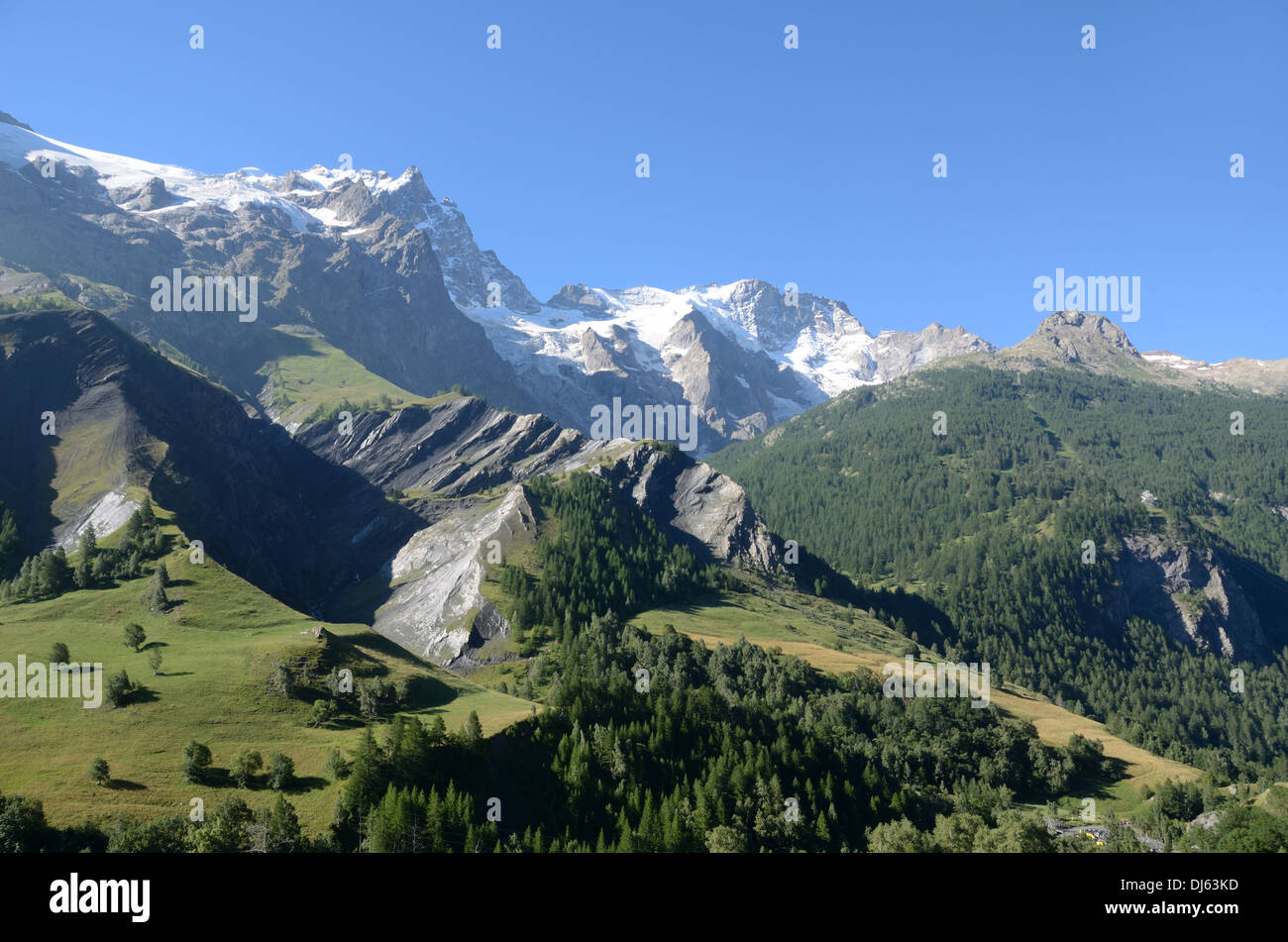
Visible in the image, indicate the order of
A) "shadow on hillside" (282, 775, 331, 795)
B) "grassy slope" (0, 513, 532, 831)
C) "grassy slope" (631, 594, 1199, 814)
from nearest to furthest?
"grassy slope" (0, 513, 532, 831) < "shadow on hillside" (282, 775, 331, 795) < "grassy slope" (631, 594, 1199, 814)

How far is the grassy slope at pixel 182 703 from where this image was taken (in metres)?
84.4

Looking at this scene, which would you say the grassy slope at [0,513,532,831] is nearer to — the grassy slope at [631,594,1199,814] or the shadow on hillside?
the shadow on hillside

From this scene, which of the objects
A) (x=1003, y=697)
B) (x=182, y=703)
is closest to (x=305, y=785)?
(x=182, y=703)

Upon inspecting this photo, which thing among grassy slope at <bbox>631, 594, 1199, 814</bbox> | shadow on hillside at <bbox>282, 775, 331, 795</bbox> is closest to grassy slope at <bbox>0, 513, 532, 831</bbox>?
shadow on hillside at <bbox>282, 775, 331, 795</bbox>

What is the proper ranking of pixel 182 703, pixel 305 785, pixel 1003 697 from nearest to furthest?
1. pixel 305 785
2. pixel 182 703
3. pixel 1003 697

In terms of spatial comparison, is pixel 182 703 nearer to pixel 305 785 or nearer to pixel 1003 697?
pixel 305 785

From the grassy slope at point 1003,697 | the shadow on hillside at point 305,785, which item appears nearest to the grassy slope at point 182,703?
the shadow on hillside at point 305,785

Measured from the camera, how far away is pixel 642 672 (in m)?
150

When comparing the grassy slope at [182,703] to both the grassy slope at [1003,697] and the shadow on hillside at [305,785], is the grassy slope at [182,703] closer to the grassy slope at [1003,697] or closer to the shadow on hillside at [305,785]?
the shadow on hillside at [305,785]

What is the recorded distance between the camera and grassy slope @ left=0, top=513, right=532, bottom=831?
277 feet

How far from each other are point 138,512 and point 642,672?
122 meters

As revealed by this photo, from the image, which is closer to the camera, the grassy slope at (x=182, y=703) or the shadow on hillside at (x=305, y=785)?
the grassy slope at (x=182, y=703)

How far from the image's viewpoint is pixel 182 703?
104 metres
